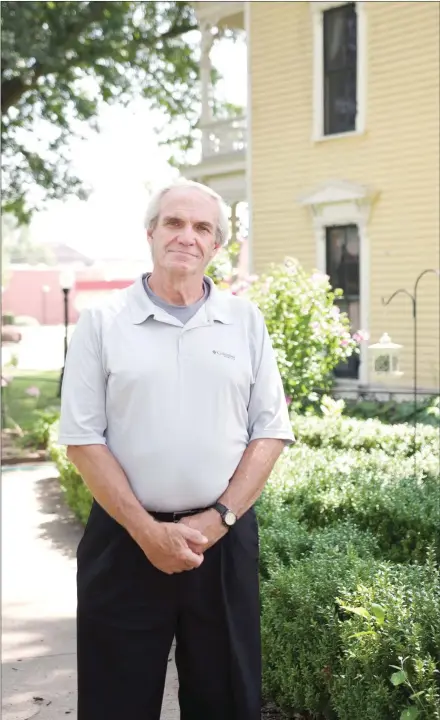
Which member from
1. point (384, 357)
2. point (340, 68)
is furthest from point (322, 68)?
point (384, 357)

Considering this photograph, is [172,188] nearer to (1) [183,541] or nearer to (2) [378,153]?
(1) [183,541]

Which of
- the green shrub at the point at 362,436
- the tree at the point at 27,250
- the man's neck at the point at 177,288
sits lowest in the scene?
the green shrub at the point at 362,436

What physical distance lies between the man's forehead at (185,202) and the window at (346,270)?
8751mm

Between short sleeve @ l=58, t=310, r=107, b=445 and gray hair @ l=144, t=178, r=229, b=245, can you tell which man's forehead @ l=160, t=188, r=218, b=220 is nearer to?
gray hair @ l=144, t=178, r=229, b=245

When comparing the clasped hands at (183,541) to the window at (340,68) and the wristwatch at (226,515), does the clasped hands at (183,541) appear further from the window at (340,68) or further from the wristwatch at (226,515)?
the window at (340,68)

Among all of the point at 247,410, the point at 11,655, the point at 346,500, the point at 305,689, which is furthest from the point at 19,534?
the point at 247,410

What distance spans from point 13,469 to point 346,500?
5658mm

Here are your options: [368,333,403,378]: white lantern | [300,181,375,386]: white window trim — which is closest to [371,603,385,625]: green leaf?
[368,333,403,378]: white lantern

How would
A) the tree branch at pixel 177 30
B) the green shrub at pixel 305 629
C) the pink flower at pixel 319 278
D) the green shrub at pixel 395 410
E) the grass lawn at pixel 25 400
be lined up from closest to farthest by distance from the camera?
1. the green shrub at pixel 305 629
2. the pink flower at pixel 319 278
3. the green shrub at pixel 395 410
4. the grass lawn at pixel 25 400
5. the tree branch at pixel 177 30

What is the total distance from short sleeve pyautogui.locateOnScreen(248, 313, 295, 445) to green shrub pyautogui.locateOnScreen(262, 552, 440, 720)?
0.65 metres

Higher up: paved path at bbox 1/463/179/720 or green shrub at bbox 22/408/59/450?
green shrub at bbox 22/408/59/450

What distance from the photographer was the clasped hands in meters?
2.12

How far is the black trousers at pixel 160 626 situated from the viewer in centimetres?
221

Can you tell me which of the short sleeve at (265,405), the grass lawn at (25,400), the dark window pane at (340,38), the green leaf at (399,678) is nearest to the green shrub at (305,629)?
the green leaf at (399,678)
